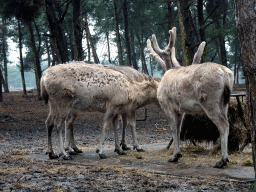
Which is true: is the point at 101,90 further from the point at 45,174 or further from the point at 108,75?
the point at 45,174

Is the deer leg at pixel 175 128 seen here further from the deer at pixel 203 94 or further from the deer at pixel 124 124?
the deer at pixel 124 124

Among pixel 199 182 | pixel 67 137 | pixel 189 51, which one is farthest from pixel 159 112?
pixel 199 182

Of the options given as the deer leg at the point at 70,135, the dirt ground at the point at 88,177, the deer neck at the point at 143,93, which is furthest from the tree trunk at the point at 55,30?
the deer neck at the point at 143,93

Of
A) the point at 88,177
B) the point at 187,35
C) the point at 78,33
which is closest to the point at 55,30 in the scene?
the point at 78,33

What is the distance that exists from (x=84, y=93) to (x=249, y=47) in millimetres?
4334

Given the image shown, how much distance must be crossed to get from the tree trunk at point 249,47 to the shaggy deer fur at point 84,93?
4.12 meters

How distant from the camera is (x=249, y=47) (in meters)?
4.27

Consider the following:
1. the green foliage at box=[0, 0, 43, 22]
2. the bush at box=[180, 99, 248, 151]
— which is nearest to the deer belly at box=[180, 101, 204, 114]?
the bush at box=[180, 99, 248, 151]

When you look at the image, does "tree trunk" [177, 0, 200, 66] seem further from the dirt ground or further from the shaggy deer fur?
the dirt ground

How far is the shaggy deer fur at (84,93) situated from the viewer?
24.6 ft

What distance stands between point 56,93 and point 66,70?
601 mm

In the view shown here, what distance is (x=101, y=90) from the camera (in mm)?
7848

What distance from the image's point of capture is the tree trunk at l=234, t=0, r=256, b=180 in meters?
4.25

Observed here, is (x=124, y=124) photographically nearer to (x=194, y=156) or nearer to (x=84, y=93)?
(x=84, y=93)
